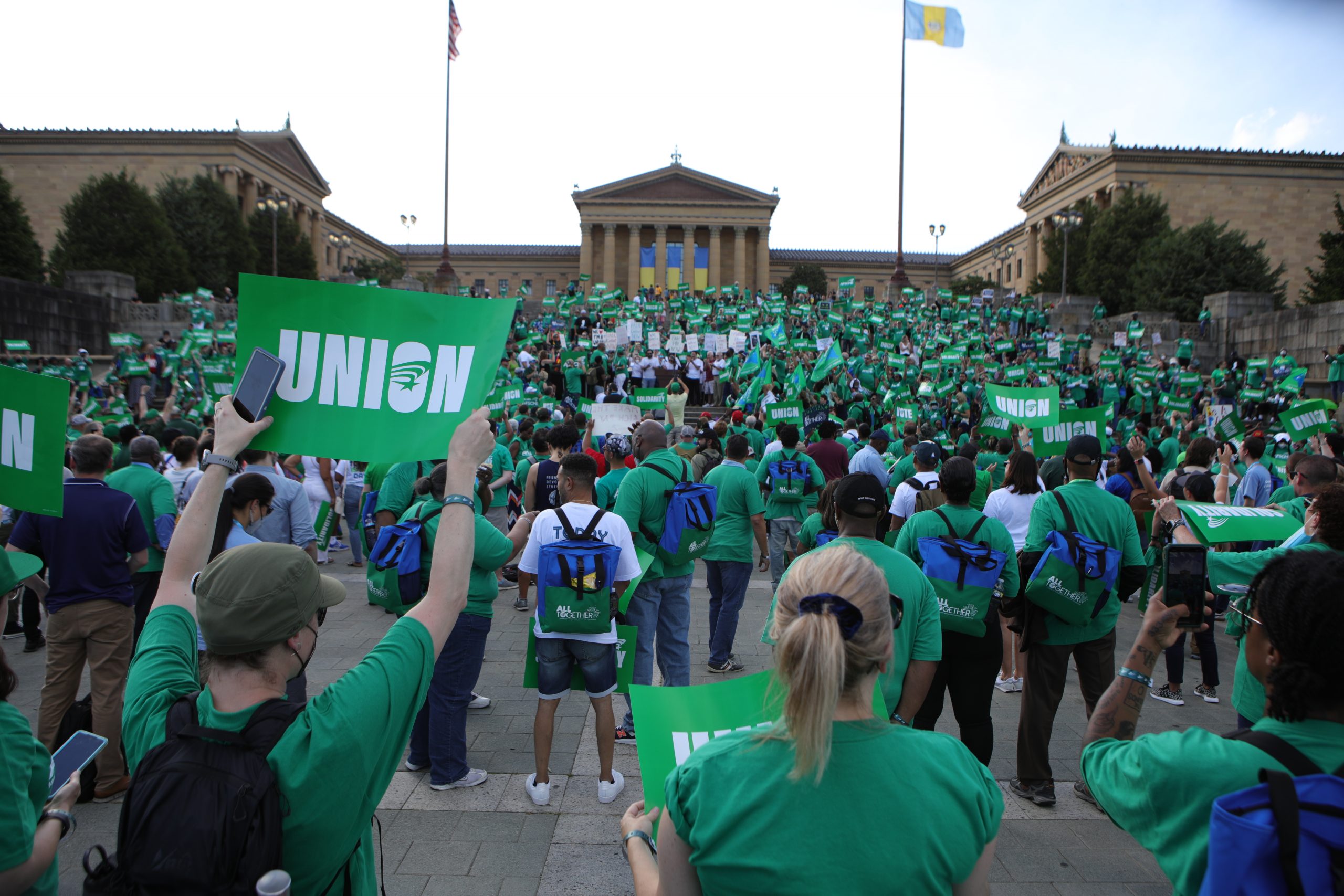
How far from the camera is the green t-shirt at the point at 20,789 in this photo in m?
1.59

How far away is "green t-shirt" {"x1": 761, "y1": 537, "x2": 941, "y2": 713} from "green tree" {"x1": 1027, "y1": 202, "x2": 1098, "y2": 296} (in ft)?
151

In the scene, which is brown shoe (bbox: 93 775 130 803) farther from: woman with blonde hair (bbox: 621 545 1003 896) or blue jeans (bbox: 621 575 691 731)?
woman with blonde hair (bbox: 621 545 1003 896)

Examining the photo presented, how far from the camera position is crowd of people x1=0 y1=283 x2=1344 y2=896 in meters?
1.37

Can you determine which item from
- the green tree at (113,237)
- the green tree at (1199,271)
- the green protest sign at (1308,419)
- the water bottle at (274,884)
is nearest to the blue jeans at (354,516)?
the water bottle at (274,884)

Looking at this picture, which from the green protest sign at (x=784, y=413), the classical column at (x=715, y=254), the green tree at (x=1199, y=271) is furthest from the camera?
the classical column at (x=715, y=254)

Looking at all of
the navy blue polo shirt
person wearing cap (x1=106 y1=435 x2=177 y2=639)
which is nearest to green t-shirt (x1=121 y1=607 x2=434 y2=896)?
the navy blue polo shirt

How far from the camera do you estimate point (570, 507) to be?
13.7ft

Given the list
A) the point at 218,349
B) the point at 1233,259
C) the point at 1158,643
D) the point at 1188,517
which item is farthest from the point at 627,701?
the point at 1233,259

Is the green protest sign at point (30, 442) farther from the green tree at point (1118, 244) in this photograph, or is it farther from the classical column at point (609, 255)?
the classical column at point (609, 255)

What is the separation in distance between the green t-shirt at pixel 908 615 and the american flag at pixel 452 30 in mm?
38888

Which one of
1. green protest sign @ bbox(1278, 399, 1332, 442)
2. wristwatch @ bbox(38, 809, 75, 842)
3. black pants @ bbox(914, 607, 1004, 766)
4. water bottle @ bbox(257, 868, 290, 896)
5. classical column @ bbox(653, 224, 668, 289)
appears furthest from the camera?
classical column @ bbox(653, 224, 668, 289)

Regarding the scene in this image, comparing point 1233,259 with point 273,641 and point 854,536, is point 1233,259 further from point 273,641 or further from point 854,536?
point 273,641

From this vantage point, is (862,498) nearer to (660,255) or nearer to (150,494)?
(150,494)

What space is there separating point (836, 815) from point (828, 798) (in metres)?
0.03
